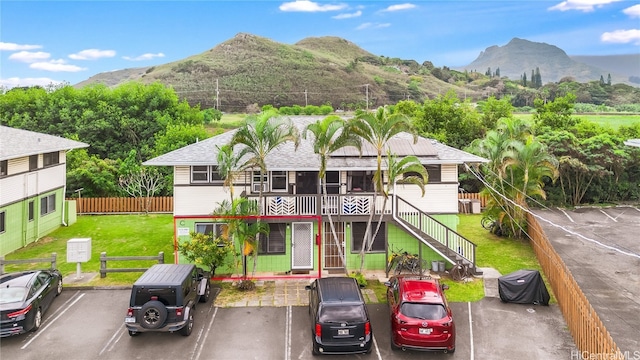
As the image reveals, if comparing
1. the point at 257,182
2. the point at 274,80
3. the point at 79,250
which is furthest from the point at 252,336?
the point at 274,80

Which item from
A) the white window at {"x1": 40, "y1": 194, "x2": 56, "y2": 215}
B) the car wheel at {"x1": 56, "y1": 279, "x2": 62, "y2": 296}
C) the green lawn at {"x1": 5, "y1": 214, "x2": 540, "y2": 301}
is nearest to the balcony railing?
the green lawn at {"x1": 5, "y1": 214, "x2": 540, "y2": 301}

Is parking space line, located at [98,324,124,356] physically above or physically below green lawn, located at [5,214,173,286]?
below

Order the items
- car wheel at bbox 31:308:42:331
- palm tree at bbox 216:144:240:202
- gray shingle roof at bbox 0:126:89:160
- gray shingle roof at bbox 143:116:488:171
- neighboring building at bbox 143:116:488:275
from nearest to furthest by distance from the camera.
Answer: car wheel at bbox 31:308:42:331 → palm tree at bbox 216:144:240:202 → neighboring building at bbox 143:116:488:275 → gray shingle roof at bbox 143:116:488:171 → gray shingle roof at bbox 0:126:89:160

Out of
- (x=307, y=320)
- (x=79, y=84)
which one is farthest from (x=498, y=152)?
(x=79, y=84)

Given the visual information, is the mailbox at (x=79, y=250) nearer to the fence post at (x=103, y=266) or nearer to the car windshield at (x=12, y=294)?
the fence post at (x=103, y=266)

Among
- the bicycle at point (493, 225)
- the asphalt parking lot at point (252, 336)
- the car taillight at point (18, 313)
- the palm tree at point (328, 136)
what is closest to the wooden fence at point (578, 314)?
the asphalt parking lot at point (252, 336)

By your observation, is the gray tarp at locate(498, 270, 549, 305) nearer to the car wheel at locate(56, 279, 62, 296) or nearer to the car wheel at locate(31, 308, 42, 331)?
the car wheel at locate(31, 308, 42, 331)
